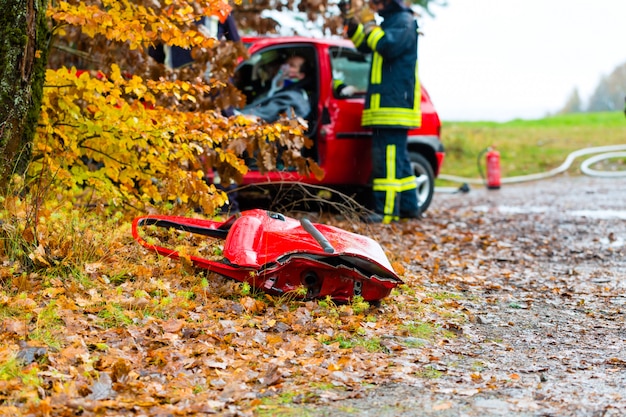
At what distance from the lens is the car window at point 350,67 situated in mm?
9172

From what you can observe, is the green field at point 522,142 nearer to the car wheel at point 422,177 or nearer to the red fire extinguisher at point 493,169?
the red fire extinguisher at point 493,169

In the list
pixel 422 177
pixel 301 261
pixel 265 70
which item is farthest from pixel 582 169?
pixel 301 261

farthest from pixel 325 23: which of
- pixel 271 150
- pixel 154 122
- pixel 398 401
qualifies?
pixel 398 401

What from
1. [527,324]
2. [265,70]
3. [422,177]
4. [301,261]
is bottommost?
[527,324]

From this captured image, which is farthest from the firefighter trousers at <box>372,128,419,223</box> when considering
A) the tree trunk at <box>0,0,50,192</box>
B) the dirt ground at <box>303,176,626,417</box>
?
the tree trunk at <box>0,0,50,192</box>

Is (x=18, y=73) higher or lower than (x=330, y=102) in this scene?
lower

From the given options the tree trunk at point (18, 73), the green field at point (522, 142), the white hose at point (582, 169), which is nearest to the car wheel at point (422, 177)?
the tree trunk at point (18, 73)

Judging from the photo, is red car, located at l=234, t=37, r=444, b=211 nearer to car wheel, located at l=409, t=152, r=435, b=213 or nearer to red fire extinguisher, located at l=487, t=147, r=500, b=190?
car wheel, located at l=409, t=152, r=435, b=213

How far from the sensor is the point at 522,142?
20703mm

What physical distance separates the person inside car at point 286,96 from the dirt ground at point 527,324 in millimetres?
1891

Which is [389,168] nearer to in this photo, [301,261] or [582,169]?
[301,261]

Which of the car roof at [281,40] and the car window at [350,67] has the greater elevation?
the car roof at [281,40]

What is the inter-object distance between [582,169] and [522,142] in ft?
12.0

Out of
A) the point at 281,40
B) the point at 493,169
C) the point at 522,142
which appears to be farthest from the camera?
the point at 522,142
